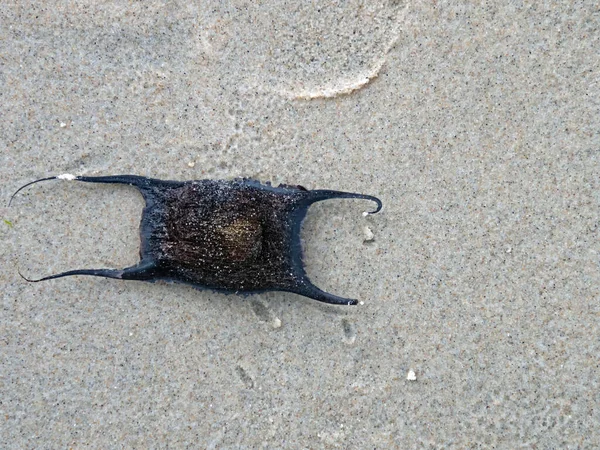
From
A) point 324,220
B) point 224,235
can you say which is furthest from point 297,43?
point 224,235

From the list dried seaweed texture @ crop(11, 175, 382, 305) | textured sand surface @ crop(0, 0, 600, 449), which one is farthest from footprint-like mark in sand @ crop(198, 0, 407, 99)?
dried seaweed texture @ crop(11, 175, 382, 305)

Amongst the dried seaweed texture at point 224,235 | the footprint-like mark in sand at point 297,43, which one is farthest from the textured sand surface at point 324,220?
the dried seaweed texture at point 224,235

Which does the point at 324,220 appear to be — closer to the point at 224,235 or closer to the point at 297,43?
the point at 224,235

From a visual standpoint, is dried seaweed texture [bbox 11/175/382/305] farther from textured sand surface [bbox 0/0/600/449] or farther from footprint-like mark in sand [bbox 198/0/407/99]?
footprint-like mark in sand [bbox 198/0/407/99]

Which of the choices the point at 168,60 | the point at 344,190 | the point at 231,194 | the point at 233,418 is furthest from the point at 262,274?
the point at 168,60

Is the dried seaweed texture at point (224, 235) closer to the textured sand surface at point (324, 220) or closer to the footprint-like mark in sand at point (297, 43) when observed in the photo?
the textured sand surface at point (324, 220)
